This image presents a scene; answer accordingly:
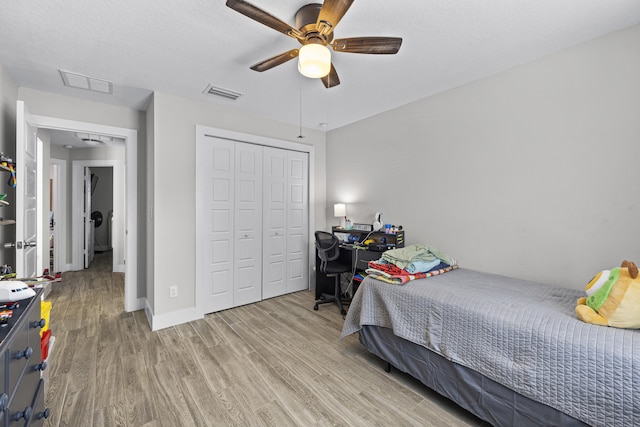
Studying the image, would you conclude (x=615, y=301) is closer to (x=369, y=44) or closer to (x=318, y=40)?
(x=369, y=44)

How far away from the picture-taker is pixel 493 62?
2281mm

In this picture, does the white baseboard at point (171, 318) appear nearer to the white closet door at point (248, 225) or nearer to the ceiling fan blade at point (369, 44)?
the white closet door at point (248, 225)

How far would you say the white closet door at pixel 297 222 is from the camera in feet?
13.2

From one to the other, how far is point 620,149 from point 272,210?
3321mm

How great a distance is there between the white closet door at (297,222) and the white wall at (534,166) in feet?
4.57

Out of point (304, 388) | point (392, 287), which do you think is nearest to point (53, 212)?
point (304, 388)

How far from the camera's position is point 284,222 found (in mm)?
3957

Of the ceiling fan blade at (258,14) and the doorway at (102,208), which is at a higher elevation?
the ceiling fan blade at (258,14)

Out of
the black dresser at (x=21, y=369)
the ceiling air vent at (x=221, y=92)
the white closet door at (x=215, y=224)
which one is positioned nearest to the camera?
the black dresser at (x=21, y=369)

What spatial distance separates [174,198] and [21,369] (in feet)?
7.18

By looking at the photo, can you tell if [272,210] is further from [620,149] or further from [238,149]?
[620,149]

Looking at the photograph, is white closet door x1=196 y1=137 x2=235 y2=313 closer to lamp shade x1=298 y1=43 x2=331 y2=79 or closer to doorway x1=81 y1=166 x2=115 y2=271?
lamp shade x1=298 y1=43 x2=331 y2=79

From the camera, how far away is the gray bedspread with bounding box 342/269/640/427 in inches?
46.6

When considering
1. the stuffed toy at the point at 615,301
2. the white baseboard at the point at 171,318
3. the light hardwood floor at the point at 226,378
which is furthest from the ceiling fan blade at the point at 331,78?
the white baseboard at the point at 171,318
